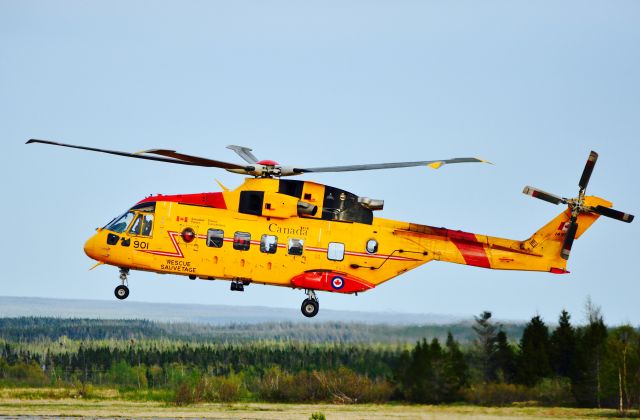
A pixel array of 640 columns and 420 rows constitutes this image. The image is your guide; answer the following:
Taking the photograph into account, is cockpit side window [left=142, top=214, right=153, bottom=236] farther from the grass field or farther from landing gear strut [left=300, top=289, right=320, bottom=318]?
the grass field

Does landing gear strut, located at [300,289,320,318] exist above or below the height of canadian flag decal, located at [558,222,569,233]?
below

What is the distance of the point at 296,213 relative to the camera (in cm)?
4372

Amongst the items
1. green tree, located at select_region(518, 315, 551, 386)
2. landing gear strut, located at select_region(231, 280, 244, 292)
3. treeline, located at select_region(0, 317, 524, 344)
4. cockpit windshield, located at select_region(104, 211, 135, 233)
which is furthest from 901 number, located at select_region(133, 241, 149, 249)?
green tree, located at select_region(518, 315, 551, 386)

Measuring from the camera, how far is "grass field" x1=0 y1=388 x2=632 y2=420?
53812mm

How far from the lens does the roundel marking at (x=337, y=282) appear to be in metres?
44.1

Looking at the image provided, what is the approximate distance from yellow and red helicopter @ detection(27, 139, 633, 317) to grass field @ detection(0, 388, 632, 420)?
10208 millimetres

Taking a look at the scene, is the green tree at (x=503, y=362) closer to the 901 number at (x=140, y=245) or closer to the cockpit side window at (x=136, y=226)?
the 901 number at (x=140, y=245)

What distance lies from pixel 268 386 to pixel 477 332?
18.9m

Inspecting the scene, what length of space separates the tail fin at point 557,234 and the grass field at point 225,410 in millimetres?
10058

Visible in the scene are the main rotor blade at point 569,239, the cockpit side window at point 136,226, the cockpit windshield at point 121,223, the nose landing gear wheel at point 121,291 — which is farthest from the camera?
the nose landing gear wheel at point 121,291

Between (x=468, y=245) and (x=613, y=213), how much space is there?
5140 millimetres

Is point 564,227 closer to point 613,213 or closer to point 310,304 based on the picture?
point 613,213

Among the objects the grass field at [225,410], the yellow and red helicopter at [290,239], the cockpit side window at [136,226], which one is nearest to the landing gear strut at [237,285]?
the yellow and red helicopter at [290,239]

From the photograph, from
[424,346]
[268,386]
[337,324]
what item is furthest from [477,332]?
[268,386]
